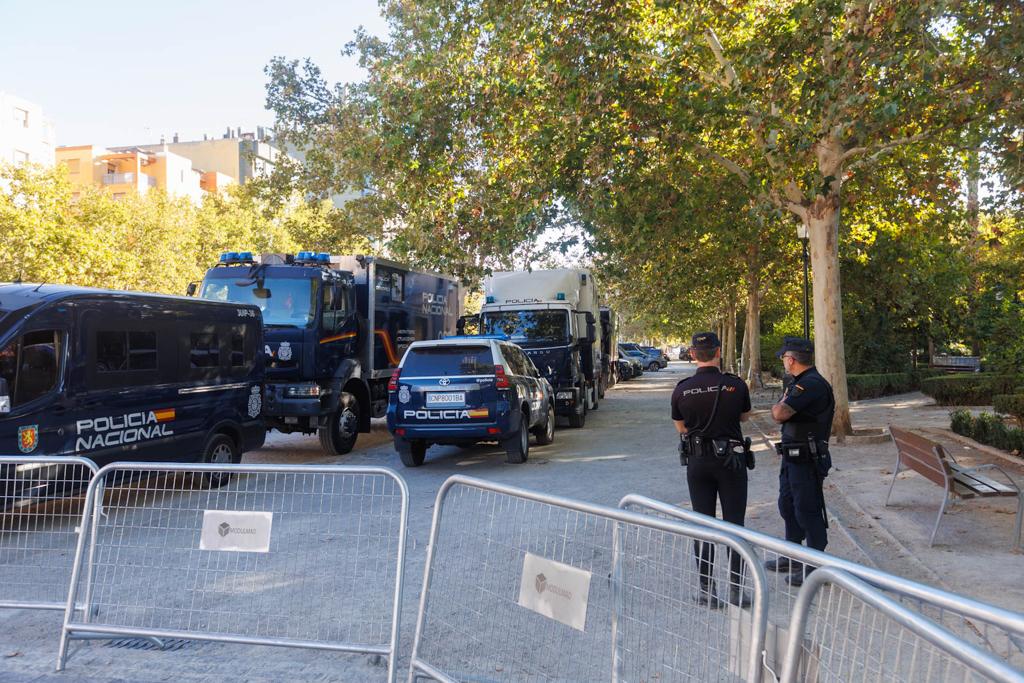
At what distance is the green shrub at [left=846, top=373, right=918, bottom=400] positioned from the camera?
972 inches

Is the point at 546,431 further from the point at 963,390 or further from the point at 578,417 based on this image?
the point at 963,390

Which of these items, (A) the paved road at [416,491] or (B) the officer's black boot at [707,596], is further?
(A) the paved road at [416,491]

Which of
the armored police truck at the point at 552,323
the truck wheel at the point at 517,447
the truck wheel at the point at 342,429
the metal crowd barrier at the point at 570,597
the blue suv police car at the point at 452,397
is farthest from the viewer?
the armored police truck at the point at 552,323

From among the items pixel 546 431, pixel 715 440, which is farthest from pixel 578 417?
pixel 715 440

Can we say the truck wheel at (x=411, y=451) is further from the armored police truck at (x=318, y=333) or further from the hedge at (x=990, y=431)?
the hedge at (x=990, y=431)

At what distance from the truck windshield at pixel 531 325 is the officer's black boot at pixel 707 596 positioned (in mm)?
14336

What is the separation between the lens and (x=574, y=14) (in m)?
12.9

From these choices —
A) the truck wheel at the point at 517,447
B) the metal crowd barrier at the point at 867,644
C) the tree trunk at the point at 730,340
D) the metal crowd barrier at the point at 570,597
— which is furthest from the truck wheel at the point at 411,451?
the tree trunk at the point at 730,340

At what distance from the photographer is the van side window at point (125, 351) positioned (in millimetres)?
8873

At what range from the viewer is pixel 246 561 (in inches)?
177

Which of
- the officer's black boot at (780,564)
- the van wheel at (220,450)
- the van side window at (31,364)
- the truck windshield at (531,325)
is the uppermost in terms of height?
the truck windshield at (531,325)

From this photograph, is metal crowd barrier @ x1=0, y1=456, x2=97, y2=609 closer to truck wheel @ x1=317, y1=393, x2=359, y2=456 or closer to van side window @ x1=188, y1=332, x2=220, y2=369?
van side window @ x1=188, y1=332, x2=220, y2=369

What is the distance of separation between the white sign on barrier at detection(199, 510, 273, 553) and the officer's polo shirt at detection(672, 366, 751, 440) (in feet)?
9.56

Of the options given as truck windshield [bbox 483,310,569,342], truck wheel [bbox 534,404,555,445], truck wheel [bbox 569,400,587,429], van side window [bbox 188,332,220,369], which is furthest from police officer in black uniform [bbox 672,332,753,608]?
truck wheel [bbox 569,400,587,429]
